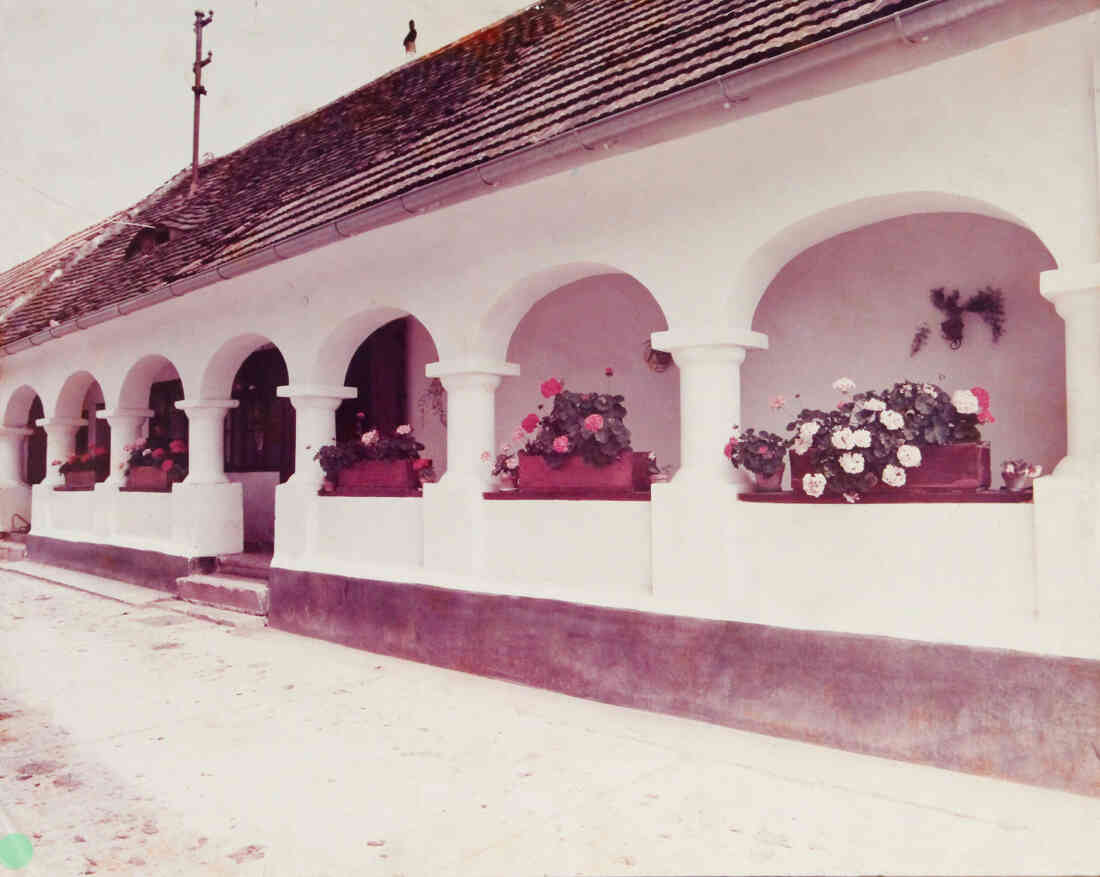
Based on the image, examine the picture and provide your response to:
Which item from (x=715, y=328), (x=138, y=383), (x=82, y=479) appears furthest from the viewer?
(x=82, y=479)

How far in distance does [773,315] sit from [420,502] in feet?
9.50

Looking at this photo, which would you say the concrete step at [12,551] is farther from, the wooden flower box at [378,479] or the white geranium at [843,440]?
the white geranium at [843,440]

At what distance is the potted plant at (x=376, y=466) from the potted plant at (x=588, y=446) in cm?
146

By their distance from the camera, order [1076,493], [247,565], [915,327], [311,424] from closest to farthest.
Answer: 1. [1076,493]
2. [915,327]
3. [311,424]
4. [247,565]

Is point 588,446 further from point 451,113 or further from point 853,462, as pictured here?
point 451,113

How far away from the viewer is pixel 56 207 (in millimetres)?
16156

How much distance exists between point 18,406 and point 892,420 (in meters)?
13.0

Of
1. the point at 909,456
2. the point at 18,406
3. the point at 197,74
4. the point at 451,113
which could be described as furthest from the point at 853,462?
the point at 18,406

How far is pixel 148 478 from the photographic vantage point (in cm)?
941

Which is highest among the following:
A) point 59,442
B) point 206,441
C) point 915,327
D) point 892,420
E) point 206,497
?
point 915,327

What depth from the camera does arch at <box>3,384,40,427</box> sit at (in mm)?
12258

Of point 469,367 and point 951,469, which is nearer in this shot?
point 951,469

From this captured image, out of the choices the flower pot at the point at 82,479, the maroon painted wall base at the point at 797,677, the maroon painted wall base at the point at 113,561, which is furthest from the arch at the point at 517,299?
the flower pot at the point at 82,479

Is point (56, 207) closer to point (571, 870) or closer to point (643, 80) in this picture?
point (643, 80)
